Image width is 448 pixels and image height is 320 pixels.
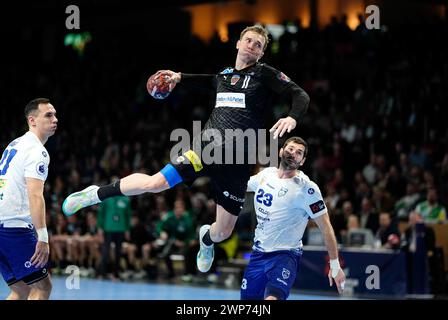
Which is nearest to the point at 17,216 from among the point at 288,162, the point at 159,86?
the point at 159,86

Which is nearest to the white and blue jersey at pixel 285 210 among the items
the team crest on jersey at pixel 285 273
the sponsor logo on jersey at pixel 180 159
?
the team crest on jersey at pixel 285 273

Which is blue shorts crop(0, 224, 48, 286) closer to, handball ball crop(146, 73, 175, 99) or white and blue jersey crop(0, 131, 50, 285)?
white and blue jersey crop(0, 131, 50, 285)

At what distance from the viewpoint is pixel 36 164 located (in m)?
8.66

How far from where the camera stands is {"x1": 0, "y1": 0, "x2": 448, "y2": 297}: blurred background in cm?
1795

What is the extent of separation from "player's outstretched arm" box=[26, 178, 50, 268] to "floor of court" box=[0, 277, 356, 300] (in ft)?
21.4

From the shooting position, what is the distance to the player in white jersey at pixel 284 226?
30.2 ft

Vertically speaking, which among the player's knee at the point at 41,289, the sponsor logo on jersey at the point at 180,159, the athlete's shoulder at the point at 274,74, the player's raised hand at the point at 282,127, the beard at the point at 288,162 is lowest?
the player's knee at the point at 41,289

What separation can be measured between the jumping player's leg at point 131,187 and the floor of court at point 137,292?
6213mm

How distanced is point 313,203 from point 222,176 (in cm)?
108

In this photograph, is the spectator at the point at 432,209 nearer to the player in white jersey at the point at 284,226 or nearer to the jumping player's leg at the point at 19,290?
the player in white jersey at the point at 284,226

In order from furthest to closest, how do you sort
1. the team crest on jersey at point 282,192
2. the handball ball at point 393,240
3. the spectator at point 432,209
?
1. the spectator at point 432,209
2. the handball ball at point 393,240
3. the team crest on jersey at point 282,192

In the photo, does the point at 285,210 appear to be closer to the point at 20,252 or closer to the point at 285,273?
the point at 285,273

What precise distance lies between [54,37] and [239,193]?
27499 millimetres

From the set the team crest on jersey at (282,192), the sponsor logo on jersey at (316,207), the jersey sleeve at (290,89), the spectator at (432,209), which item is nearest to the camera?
the jersey sleeve at (290,89)
